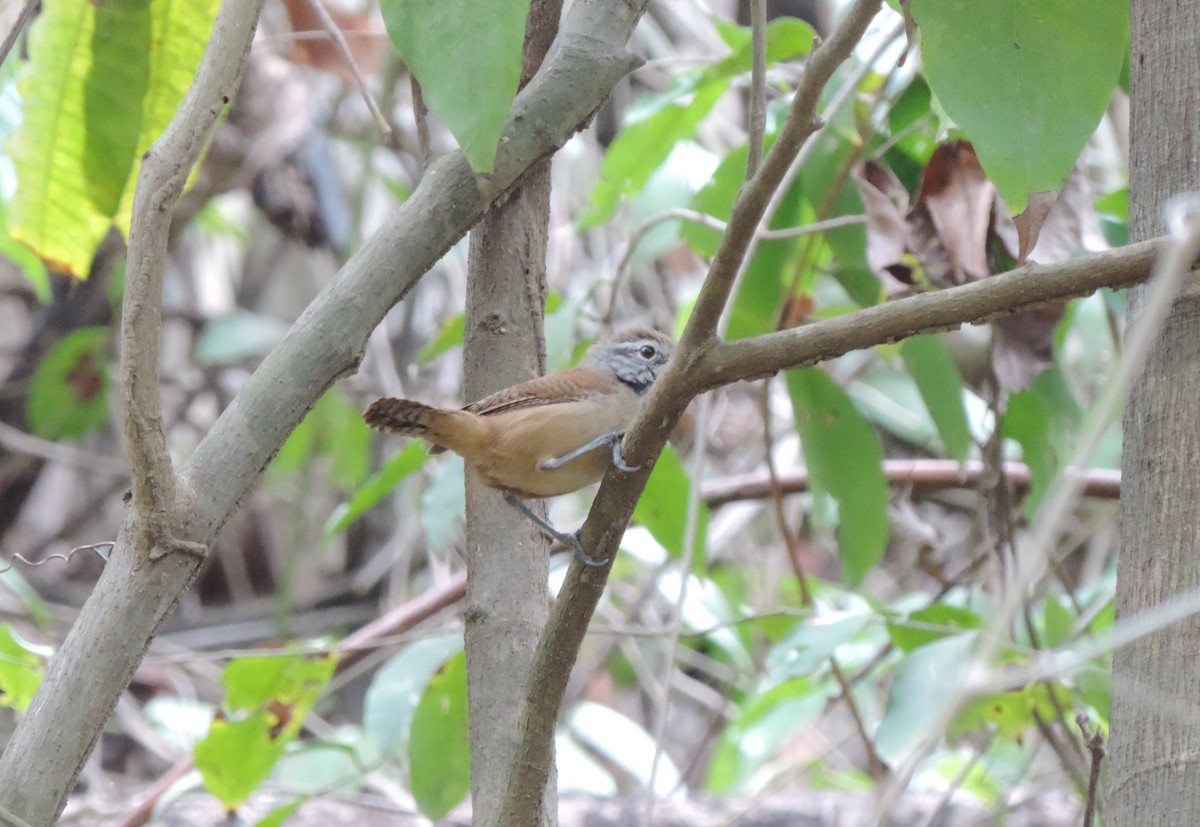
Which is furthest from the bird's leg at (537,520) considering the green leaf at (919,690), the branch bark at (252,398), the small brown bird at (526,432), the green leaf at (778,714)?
the green leaf at (778,714)

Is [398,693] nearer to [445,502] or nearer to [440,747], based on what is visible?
[440,747]

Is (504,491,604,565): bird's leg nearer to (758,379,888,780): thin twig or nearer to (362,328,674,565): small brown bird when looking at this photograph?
(362,328,674,565): small brown bird

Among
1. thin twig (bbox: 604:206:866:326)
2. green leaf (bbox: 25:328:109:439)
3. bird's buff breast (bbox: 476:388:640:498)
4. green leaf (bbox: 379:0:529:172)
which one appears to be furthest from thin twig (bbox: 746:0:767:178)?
green leaf (bbox: 25:328:109:439)

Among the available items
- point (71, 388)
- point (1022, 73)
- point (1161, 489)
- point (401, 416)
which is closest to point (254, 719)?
point (401, 416)

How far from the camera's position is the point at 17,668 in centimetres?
211

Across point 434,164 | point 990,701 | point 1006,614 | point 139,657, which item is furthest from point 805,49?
point 1006,614

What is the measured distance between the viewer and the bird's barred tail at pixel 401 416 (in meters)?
1.88

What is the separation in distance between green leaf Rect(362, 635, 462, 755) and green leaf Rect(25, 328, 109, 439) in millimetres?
2451

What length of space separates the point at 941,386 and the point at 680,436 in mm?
1240

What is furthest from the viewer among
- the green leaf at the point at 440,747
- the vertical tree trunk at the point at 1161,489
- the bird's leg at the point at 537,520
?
the green leaf at the point at 440,747

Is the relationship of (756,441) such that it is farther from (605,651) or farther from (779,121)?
(779,121)

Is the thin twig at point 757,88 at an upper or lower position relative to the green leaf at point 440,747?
upper

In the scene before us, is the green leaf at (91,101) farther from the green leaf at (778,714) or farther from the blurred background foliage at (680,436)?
the green leaf at (778,714)

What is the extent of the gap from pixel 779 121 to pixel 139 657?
1.60m
